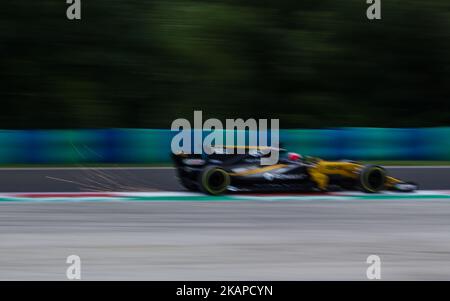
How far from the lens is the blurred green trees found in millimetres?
19891

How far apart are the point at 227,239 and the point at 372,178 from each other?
17.1ft

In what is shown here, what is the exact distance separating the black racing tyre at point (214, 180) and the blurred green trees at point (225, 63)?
762 cm

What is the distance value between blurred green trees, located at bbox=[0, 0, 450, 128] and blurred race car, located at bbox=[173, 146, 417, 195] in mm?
7401

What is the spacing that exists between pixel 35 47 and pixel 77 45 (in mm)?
955

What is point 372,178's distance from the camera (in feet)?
43.3

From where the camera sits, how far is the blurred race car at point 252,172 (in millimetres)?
12609
